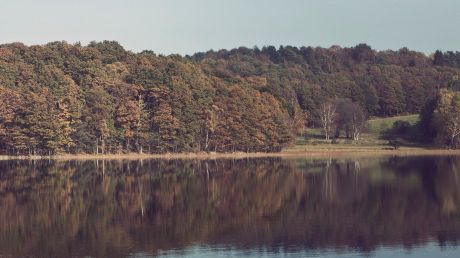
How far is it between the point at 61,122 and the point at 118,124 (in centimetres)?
870

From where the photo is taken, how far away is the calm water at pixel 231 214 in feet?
90.3

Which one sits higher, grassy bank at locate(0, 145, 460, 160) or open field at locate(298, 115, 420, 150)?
open field at locate(298, 115, 420, 150)

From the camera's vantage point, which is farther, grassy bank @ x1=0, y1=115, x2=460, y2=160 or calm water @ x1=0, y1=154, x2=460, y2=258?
grassy bank @ x1=0, y1=115, x2=460, y2=160

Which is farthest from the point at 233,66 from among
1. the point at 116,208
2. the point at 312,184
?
the point at 116,208

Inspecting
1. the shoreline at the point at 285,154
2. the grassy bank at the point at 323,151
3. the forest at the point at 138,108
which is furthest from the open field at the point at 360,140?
the shoreline at the point at 285,154

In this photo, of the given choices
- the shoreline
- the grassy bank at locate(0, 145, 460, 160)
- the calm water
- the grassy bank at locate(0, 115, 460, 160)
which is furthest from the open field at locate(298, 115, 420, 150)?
the calm water

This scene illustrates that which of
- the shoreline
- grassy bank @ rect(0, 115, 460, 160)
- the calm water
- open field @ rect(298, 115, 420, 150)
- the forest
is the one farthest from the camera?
open field @ rect(298, 115, 420, 150)

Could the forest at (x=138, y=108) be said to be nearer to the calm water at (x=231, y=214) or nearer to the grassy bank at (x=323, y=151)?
the grassy bank at (x=323, y=151)

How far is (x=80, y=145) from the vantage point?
91375 millimetres

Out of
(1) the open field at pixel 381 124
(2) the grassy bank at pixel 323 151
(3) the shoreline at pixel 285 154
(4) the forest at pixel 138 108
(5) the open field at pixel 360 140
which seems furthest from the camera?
(1) the open field at pixel 381 124

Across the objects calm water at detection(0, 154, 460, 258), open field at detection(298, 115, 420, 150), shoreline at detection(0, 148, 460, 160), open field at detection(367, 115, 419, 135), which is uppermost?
open field at detection(367, 115, 419, 135)

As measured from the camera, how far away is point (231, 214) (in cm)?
3703

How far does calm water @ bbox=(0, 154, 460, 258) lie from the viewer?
2753 cm

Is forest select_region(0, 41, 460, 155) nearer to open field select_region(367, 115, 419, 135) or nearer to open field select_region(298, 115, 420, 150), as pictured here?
open field select_region(298, 115, 420, 150)
